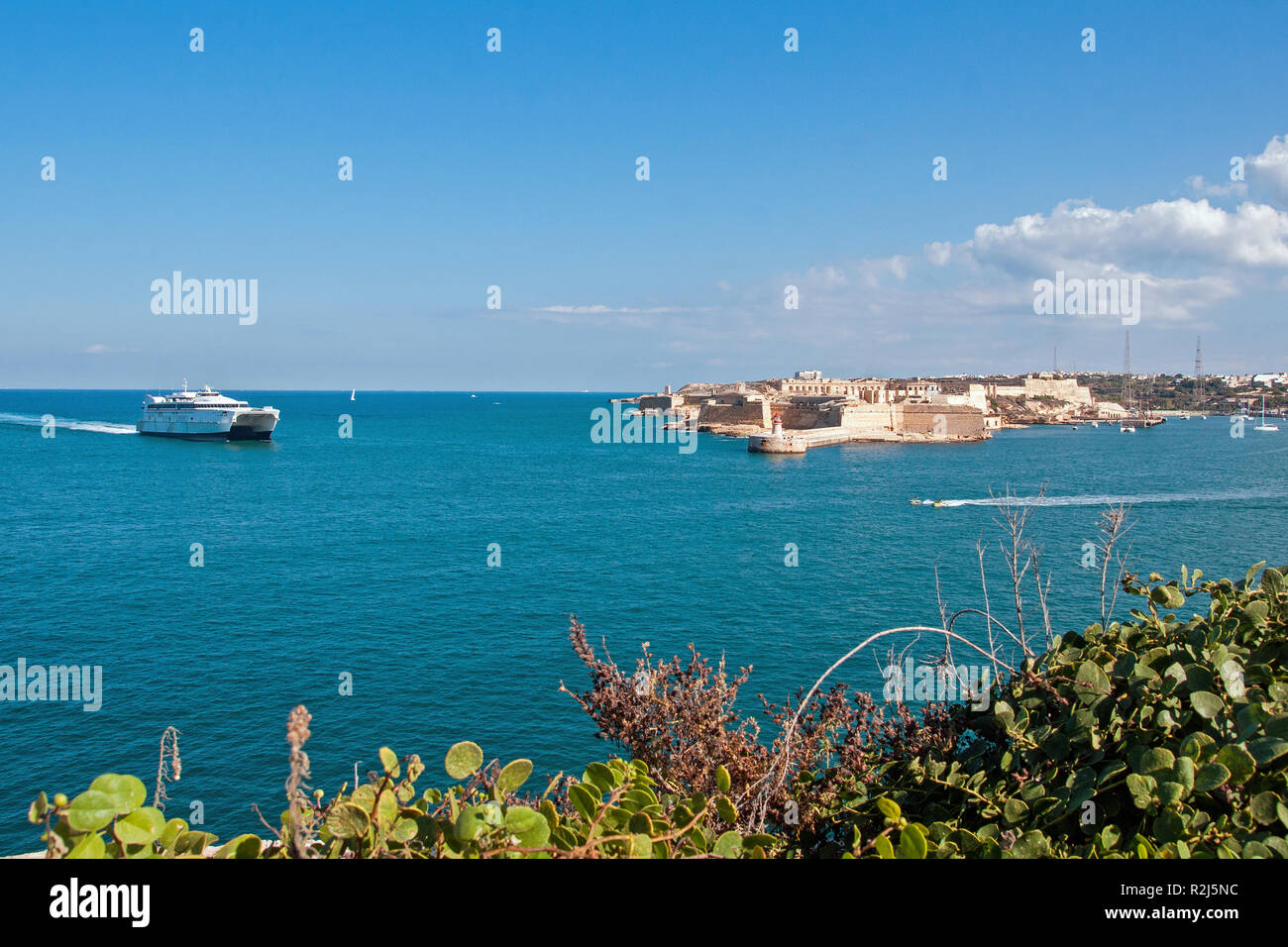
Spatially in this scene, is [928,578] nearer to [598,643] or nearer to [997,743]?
[598,643]

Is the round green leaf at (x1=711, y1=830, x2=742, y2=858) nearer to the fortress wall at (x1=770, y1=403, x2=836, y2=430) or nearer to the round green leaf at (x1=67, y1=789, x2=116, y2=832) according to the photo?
the round green leaf at (x1=67, y1=789, x2=116, y2=832)

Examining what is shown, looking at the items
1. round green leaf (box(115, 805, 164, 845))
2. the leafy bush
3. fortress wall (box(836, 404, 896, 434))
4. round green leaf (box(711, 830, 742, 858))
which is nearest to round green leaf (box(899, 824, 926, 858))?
the leafy bush

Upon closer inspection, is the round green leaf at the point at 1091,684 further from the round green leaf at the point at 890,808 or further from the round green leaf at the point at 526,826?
the round green leaf at the point at 526,826

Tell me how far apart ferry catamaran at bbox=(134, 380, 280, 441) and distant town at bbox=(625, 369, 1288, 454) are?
152 feet

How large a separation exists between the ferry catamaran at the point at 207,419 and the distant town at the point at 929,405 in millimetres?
Answer: 46264

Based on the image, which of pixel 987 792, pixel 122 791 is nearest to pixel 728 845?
pixel 987 792

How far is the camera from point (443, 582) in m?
26.2

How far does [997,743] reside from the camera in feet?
12.3

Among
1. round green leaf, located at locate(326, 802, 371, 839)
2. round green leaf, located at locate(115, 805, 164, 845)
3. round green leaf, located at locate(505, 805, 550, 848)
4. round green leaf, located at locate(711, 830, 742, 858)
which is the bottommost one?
round green leaf, located at locate(711, 830, 742, 858)

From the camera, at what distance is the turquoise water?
15.2 m

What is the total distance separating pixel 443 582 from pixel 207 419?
6138 centimetres

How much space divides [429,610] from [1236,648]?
858 inches

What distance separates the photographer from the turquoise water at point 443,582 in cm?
1516

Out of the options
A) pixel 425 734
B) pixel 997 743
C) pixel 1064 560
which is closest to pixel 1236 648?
pixel 997 743
